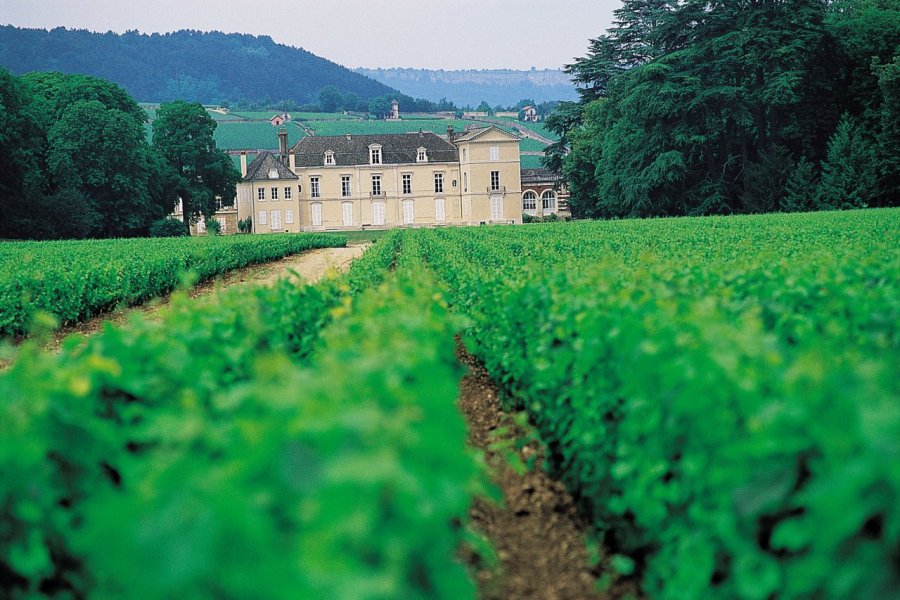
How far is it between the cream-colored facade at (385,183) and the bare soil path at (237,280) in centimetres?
3002

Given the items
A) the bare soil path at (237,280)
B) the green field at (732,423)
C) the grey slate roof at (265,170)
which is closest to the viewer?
the green field at (732,423)

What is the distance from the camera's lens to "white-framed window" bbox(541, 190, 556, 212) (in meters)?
89.8

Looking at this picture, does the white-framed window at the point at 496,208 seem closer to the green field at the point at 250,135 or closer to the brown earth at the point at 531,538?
the green field at the point at 250,135

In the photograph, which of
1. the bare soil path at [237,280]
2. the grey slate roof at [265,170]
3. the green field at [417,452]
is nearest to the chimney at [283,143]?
the grey slate roof at [265,170]

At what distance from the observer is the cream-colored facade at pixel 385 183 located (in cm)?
A: 7838

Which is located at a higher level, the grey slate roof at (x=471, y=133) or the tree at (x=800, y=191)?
the grey slate roof at (x=471, y=133)

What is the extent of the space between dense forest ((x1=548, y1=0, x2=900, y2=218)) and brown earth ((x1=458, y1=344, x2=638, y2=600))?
148ft

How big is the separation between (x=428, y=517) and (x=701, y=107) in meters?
54.3

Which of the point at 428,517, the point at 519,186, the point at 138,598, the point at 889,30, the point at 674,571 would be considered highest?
the point at 889,30

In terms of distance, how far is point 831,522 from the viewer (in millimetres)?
2482

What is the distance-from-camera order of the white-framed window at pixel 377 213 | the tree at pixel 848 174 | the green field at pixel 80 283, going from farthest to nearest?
the white-framed window at pixel 377 213 → the tree at pixel 848 174 → the green field at pixel 80 283

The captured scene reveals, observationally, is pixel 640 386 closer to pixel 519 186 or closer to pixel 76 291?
pixel 76 291

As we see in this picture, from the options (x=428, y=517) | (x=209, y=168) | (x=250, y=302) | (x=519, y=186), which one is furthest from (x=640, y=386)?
(x=519, y=186)

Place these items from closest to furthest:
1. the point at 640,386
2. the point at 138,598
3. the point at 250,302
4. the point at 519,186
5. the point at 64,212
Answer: the point at 138,598
the point at 640,386
the point at 250,302
the point at 64,212
the point at 519,186
